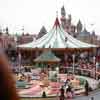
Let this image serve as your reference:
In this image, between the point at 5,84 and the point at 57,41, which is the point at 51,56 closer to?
the point at 57,41

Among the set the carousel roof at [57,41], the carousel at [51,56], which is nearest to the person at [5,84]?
the carousel at [51,56]

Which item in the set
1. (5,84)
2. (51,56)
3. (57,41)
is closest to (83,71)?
(51,56)

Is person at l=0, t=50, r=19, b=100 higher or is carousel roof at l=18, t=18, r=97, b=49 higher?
carousel roof at l=18, t=18, r=97, b=49

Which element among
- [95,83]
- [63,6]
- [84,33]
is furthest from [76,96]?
[84,33]

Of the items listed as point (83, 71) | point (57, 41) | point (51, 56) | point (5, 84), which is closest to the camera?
point (5, 84)

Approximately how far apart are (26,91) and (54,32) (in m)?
13.0

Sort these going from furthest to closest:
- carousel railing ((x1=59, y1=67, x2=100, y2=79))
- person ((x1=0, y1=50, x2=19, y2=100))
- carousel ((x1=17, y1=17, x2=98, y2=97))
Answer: carousel railing ((x1=59, y1=67, x2=100, y2=79)) → carousel ((x1=17, y1=17, x2=98, y2=97)) → person ((x1=0, y1=50, x2=19, y2=100))

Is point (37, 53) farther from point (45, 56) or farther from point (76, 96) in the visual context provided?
point (76, 96)

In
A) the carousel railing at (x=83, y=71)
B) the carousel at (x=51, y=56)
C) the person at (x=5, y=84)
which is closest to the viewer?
the person at (x=5, y=84)

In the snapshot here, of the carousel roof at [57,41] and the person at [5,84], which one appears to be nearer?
the person at [5,84]

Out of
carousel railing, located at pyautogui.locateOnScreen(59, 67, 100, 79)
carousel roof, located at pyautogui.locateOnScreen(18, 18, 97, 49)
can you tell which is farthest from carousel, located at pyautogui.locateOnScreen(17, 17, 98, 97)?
carousel railing, located at pyautogui.locateOnScreen(59, 67, 100, 79)

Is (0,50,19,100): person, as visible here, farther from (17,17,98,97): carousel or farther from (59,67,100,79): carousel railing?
(59,67,100,79): carousel railing

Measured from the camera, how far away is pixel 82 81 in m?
17.3

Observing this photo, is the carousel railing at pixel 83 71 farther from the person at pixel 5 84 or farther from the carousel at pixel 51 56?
the person at pixel 5 84
